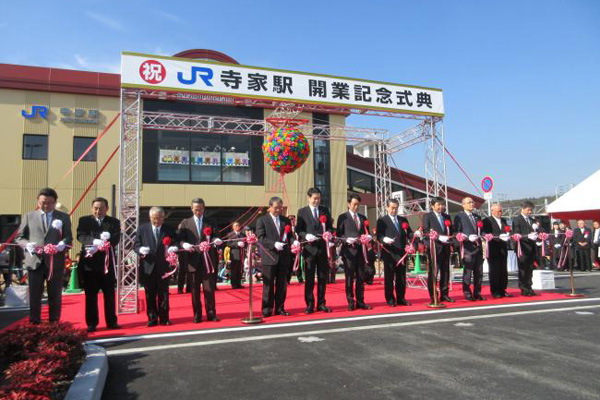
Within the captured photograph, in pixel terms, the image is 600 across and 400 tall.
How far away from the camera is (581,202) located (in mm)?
10352

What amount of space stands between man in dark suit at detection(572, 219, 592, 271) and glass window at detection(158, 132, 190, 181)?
547 inches

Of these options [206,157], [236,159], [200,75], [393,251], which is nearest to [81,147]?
[206,157]

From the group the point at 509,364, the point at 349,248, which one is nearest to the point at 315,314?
the point at 349,248

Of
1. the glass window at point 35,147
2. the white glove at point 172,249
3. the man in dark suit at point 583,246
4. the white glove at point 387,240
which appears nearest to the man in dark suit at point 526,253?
the white glove at point 387,240

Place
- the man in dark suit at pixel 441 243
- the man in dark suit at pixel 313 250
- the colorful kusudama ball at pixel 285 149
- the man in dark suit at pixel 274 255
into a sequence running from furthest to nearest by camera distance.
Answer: the colorful kusudama ball at pixel 285 149 < the man in dark suit at pixel 441 243 < the man in dark suit at pixel 313 250 < the man in dark suit at pixel 274 255

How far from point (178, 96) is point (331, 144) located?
11799 millimetres

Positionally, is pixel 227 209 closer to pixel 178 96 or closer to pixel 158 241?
pixel 178 96

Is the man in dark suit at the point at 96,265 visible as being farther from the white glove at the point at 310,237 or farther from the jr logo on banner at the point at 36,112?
the jr logo on banner at the point at 36,112

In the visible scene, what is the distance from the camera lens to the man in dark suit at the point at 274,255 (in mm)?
5660

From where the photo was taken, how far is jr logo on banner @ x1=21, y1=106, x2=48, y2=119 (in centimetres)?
1525

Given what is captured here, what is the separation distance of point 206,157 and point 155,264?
39.5 ft

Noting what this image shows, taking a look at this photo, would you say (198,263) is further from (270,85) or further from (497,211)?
(497,211)

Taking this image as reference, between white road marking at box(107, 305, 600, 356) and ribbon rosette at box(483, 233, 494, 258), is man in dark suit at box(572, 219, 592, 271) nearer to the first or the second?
ribbon rosette at box(483, 233, 494, 258)

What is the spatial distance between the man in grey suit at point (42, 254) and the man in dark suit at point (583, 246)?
1410cm
